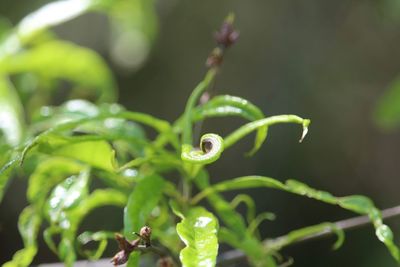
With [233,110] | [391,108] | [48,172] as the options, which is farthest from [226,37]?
[391,108]

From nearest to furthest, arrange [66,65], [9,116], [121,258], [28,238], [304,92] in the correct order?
[121,258] < [28,238] < [9,116] < [66,65] < [304,92]

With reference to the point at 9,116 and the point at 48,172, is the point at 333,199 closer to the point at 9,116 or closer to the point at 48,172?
the point at 48,172

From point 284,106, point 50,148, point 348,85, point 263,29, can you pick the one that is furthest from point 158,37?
point 50,148

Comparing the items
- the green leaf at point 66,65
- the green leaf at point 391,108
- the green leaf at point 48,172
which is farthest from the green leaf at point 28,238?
the green leaf at point 391,108

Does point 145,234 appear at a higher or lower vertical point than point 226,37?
lower

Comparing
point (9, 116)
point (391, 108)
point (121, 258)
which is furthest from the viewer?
point (391, 108)
